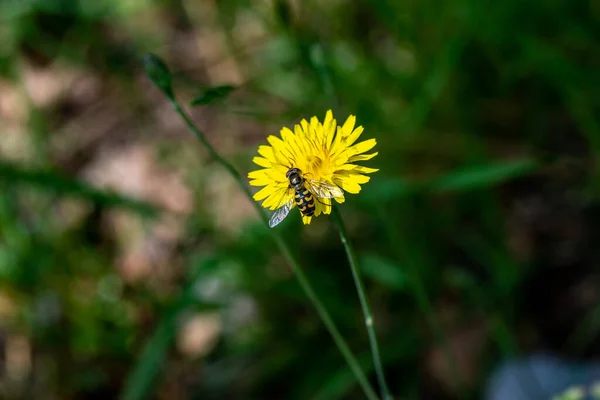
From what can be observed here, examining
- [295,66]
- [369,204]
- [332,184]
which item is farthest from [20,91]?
[332,184]

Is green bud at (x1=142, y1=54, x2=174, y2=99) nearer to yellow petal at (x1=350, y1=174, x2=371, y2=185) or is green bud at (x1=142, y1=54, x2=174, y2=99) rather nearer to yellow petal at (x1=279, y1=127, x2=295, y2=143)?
yellow petal at (x1=279, y1=127, x2=295, y2=143)

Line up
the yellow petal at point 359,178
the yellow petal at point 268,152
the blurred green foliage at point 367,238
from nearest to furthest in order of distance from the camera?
the yellow petal at point 359,178 → the yellow petal at point 268,152 → the blurred green foliage at point 367,238

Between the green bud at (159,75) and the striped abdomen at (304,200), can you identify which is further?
the green bud at (159,75)

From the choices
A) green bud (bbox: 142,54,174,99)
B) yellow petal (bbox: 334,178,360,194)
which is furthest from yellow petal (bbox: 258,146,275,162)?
green bud (bbox: 142,54,174,99)

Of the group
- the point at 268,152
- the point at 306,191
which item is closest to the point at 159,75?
the point at 268,152

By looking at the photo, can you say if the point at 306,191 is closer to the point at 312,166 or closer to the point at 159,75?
the point at 312,166

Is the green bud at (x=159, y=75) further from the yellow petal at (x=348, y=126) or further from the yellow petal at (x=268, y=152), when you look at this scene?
the yellow petal at (x=348, y=126)

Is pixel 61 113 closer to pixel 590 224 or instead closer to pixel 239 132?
pixel 239 132

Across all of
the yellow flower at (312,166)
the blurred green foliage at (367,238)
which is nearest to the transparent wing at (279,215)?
the yellow flower at (312,166)
